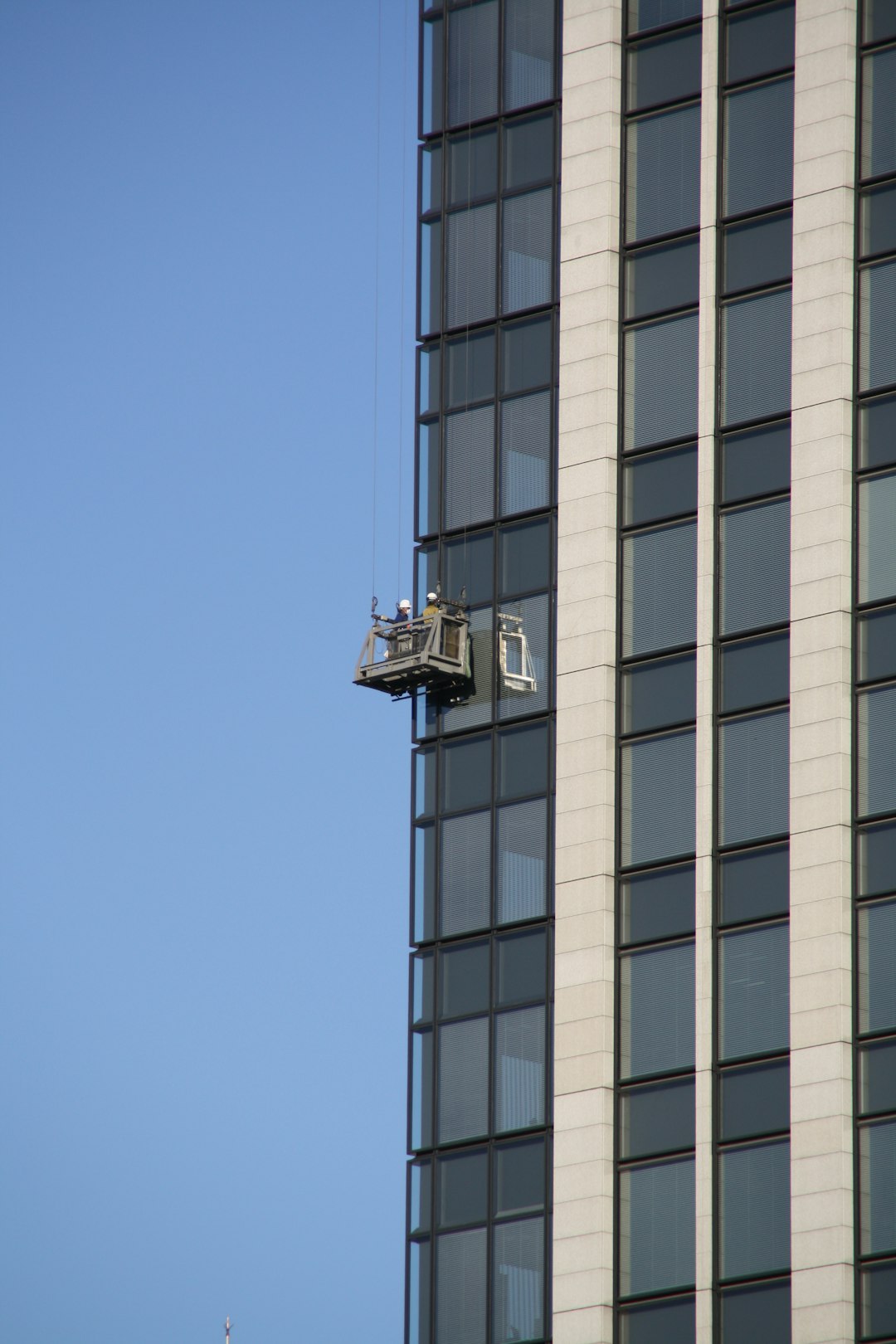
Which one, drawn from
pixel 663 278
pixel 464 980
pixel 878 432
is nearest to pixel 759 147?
pixel 663 278

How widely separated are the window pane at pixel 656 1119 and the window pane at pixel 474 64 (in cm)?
2538

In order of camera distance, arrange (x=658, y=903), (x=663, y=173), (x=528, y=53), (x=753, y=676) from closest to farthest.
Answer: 1. (x=753, y=676)
2. (x=658, y=903)
3. (x=663, y=173)
4. (x=528, y=53)

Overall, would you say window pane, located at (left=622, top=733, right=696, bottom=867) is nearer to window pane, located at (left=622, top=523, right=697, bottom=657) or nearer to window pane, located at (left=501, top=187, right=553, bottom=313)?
window pane, located at (left=622, top=523, right=697, bottom=657)

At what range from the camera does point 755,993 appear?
261 feet

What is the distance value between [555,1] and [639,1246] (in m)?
31.0

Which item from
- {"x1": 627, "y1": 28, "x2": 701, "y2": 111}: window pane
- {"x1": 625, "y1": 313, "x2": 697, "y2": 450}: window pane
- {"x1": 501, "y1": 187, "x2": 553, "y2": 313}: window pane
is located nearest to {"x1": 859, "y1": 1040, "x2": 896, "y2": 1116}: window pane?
{"x1": 625, "y1": 313, "x2": 697, "y2": 450}: window pane

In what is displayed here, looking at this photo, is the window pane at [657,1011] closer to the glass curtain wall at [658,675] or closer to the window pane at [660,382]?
the glass curtain wall at [658,675]

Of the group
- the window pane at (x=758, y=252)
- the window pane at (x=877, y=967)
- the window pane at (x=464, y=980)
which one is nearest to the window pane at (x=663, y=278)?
the window pane at (x=758, y=252)

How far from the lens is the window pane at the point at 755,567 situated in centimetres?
8169

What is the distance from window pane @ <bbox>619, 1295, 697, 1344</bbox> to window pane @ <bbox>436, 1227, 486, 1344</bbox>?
12.3 ft

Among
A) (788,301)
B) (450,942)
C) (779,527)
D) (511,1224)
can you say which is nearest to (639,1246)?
(511,1224)

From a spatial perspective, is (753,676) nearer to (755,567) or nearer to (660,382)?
(755,567)

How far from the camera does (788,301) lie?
3273 inches

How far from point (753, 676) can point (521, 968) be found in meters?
8.81
